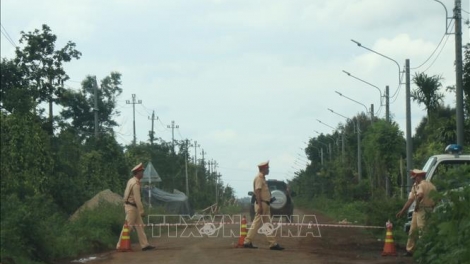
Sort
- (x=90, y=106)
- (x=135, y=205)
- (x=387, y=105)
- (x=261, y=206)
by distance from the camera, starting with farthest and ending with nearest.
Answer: (x=90, y=106) → (x=387, y=105) → (x=135, y=205) → (x=261, y=206)

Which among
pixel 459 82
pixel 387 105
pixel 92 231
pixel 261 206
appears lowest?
pixel 92 231

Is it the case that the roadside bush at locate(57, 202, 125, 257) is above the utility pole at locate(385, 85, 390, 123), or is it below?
below

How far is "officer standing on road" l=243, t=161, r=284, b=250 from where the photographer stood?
20078 millimetres

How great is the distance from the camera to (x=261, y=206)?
2017 centimetres

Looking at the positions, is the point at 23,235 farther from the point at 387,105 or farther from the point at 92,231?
the point at 387,105

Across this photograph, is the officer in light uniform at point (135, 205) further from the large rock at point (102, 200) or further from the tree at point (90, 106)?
the tree at point (90, 106)

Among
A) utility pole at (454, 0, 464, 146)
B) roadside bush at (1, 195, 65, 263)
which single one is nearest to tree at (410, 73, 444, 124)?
utility pole at (454, 0, 464, 146)

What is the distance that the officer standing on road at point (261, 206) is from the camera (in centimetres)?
2008

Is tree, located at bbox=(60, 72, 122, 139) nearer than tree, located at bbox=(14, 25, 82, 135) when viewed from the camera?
No

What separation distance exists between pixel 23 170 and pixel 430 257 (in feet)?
59.6

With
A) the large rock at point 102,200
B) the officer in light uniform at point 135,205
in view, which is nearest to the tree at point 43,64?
the large rock at point 102,200

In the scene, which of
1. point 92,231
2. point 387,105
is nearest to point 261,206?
point 92,231

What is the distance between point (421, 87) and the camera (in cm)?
3238

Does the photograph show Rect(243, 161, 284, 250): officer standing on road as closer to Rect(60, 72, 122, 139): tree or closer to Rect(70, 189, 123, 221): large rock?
Rect(70, 189, 123, 221): large rock
